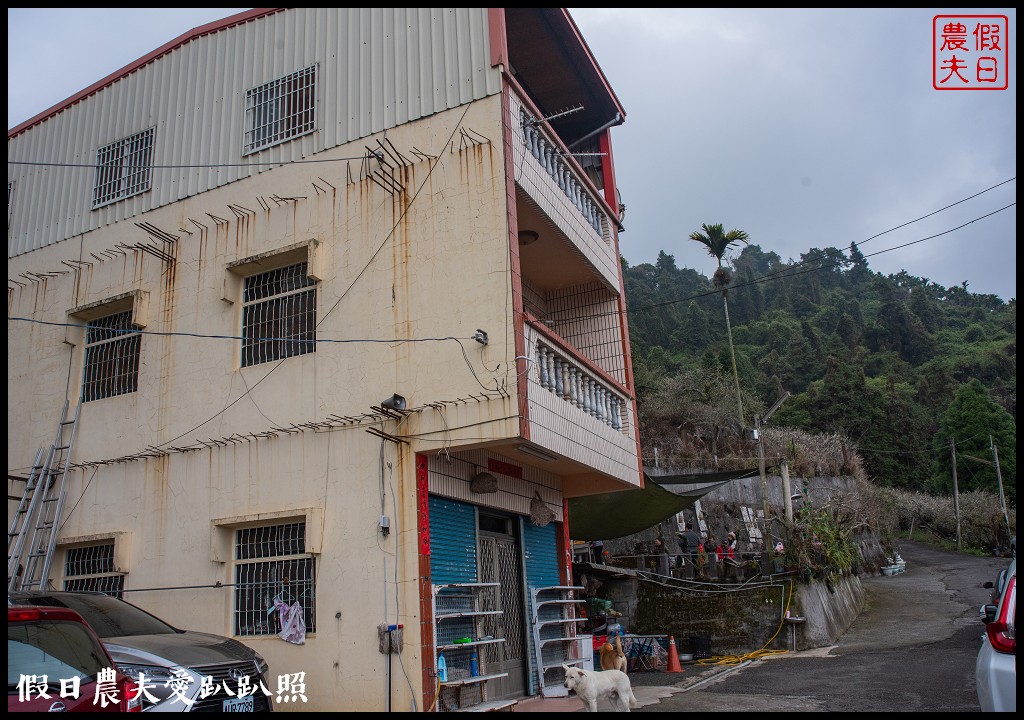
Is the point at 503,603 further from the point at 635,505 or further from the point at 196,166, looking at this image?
the point at 196,166

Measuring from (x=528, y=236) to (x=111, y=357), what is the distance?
6.70 metres

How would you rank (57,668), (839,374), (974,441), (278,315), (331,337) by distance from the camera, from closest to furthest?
(57,668) → (331,337) → (278,315) → (974,441) → (839,374)

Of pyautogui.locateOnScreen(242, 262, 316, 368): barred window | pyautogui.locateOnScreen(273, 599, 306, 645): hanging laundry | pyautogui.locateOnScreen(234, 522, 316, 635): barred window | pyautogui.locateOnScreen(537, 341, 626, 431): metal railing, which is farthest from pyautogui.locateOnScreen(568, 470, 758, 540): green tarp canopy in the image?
pyautogui.locateOnScreen(273, 599, 306, 645): hanging laundry

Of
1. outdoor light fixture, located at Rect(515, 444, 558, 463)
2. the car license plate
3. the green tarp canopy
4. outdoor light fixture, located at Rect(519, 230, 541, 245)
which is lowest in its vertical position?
the car license plate

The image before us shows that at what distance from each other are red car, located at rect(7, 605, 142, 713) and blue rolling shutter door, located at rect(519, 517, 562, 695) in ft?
19.6

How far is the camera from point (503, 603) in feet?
36.1

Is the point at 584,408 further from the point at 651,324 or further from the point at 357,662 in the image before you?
the point at 651,324

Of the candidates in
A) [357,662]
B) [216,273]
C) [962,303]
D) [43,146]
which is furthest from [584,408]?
[962,303]

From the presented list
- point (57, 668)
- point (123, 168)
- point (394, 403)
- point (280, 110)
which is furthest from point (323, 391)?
point (123, 168)

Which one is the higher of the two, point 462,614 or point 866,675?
point 462,614

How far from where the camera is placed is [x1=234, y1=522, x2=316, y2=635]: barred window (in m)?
9.72

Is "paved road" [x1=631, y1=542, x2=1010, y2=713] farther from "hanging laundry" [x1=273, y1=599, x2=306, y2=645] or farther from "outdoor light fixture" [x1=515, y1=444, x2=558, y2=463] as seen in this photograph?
"hanging laundry" [x1=273, y1=599, x2=306, y2=645]

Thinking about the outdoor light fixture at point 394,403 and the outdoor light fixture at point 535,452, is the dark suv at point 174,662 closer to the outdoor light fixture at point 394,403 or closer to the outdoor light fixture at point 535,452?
the outdoor light fixture at point 394,403

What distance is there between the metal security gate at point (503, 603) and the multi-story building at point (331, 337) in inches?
2.3
